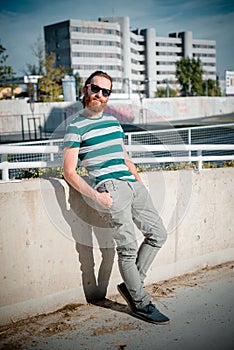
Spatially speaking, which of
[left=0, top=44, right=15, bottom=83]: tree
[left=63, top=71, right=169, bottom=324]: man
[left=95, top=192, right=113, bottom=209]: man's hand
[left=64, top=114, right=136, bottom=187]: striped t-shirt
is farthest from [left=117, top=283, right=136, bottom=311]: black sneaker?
[left=0, top=44, right=15, bottom=83]: tree

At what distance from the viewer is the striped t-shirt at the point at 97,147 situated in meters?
3.12

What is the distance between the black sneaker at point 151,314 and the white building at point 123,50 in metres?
80.7

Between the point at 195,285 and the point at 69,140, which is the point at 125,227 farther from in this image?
the point at 195,285

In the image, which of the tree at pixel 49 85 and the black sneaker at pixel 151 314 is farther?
the tree at pixel 49 85

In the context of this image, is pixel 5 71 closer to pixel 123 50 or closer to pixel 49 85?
pixel 49 85

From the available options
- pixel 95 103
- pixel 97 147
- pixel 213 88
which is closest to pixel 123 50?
pixel 213 88

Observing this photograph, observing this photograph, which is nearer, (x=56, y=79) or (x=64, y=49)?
(x=56, y=79)

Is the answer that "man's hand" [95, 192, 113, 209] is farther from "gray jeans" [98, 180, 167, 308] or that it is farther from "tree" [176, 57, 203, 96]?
"tree" [176, 57, 203, 96]

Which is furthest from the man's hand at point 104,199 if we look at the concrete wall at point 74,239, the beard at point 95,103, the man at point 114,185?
the beard at point 95,103

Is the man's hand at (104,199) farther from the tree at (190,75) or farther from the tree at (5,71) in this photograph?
the tree at (190,75)

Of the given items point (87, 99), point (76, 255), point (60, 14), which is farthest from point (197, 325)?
point (60, 14)

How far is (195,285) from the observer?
397 cm

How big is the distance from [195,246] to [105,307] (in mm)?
1179

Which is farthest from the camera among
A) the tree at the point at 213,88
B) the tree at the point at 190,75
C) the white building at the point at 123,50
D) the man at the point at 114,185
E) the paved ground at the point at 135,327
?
the white building at the point at 123,50
